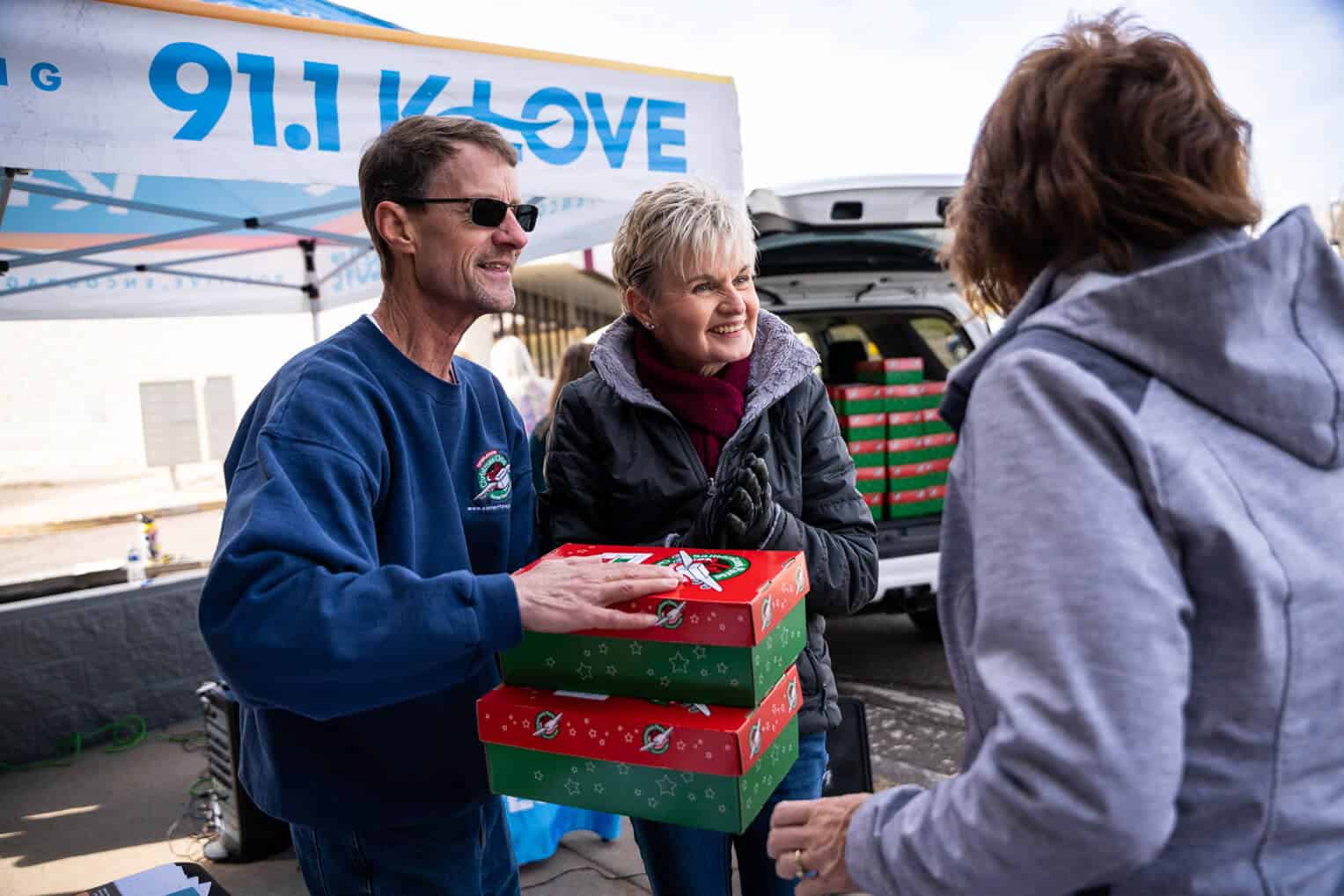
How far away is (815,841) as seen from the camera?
3.30 feet

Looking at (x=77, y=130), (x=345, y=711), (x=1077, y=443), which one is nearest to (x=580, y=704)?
(x=345, y=711)

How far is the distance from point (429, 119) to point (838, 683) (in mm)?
3860

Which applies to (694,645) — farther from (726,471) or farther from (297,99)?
(297,99)

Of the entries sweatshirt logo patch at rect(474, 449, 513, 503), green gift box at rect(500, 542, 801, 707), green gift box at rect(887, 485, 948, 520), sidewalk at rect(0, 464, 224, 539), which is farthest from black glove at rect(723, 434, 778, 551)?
sidewalk at rect(0, 464, 224, 539)

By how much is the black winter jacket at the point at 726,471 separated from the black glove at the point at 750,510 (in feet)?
0.36

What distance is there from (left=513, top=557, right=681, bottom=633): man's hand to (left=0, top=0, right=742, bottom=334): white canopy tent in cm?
182

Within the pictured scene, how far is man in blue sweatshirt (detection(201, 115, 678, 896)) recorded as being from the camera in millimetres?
1158

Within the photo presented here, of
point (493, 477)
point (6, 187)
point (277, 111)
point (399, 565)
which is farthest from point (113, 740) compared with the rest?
point (399, 565)

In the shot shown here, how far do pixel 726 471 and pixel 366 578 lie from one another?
0.76 metres

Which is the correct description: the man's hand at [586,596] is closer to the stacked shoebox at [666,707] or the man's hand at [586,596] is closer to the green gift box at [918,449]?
the stacked shoebox at [666,707]

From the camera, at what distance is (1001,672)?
30.0 inches

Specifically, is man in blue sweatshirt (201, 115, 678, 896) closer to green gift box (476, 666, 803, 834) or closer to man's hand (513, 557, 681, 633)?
man's hand (513, 557, 681, 633)

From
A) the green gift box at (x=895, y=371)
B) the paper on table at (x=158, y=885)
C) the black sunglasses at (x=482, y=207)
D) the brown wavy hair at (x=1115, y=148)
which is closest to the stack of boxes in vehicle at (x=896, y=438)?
the green gift box at (x=895, y=371)

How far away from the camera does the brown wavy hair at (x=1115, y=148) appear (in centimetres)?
83
